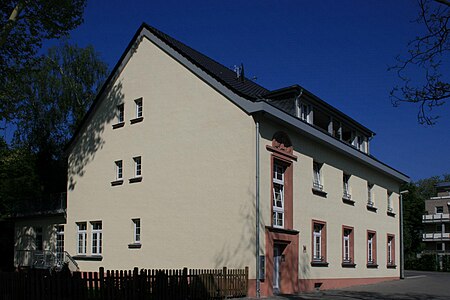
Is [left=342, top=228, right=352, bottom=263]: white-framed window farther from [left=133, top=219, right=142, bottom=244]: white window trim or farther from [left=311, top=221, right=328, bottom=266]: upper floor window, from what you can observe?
[left=133, top=219, right=142, bottom=244]: white window trim

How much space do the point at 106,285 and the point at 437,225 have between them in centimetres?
6988

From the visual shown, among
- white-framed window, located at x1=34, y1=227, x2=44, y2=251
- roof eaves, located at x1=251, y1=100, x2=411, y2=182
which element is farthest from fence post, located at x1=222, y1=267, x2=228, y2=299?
white-framed window, located at x1=34, y1=227, x2=44, y2=251

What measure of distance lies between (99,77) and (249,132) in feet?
80.5

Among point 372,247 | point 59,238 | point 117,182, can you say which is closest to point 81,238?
point 59,238

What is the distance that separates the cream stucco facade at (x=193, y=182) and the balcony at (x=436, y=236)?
49641 mm

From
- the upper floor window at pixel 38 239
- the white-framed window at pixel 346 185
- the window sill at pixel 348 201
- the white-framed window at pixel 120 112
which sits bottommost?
the upper floor window at pixel 38 239

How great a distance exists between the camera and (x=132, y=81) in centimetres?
2519

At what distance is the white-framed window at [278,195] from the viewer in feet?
67.6

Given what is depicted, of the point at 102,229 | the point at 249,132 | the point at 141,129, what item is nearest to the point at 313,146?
the point at 249,132

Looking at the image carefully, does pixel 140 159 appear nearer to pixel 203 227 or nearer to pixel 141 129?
pixel 141 129

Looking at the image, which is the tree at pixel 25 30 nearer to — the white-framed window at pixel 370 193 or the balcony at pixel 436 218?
the white-framed window at pixel 370 193

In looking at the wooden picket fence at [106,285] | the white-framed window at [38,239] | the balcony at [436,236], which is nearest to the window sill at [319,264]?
the wooden picket fence at [106,285]

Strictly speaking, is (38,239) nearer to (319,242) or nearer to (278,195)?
(319,242)

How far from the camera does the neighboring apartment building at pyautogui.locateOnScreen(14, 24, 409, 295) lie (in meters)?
19.8
